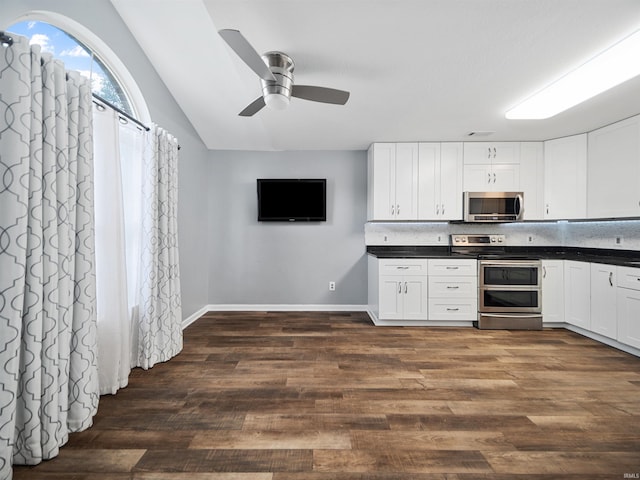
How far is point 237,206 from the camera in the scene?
15.2 ft

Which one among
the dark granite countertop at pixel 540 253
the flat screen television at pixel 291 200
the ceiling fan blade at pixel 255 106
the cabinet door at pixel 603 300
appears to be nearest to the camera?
the ceiling fan blade at pixel 255 106

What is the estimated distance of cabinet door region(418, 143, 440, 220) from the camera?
412cm

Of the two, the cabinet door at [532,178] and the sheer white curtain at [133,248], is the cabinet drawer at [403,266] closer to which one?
the cabinet door at [532,178]

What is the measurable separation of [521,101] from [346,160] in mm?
2266

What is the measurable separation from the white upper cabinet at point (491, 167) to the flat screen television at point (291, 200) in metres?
1.98

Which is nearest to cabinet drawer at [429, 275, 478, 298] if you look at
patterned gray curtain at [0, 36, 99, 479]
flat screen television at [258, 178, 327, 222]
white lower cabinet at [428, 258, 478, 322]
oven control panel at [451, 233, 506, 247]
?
white lower cabinet at [428, 258, 478, 322]

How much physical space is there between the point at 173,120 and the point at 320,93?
2.02 m

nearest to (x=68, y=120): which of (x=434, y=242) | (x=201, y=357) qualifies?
(x=201, y=357)

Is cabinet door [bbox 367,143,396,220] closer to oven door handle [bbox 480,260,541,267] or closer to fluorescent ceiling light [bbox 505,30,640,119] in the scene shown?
oven door handle [bbox 480,260,541,267]

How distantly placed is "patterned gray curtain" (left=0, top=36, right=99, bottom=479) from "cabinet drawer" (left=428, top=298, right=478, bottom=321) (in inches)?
135

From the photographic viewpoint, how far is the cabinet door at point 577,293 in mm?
3434

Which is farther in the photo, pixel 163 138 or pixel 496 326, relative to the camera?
pixel 496 326

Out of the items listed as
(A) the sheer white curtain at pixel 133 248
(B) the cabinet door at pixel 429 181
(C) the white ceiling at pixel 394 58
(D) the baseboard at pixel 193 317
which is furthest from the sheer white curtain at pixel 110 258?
(B) the cabinet door at pixel 429 181

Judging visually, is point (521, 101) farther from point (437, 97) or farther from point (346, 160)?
point (346, 160)
